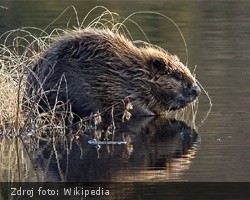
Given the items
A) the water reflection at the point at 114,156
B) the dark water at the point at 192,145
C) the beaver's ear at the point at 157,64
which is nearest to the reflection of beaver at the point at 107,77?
the beaver's ear at the point at 157,64

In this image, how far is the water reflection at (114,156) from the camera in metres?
9.00

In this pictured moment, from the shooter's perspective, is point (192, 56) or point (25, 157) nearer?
point (25, 157)

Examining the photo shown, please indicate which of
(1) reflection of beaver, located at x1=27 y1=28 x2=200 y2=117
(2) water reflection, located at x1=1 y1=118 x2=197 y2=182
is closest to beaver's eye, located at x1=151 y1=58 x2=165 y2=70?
(1) reflection of beaver, located at x1=27 y1=28 x2=200 y2=117

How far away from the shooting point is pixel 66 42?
1191 cm

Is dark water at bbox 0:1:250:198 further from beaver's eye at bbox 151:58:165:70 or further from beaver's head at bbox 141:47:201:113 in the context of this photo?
beaver's eye at bbox 151:58:165:70

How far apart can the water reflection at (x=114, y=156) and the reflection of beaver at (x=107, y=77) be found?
54 centimetres

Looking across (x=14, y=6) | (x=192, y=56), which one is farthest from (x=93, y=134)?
(x=14, y=6)

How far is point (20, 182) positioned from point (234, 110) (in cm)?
382

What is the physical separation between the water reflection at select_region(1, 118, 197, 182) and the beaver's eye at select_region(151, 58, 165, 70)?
0.96 metres

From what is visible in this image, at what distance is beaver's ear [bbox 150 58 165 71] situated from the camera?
40.2 ft

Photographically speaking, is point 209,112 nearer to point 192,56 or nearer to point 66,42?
point 66,42

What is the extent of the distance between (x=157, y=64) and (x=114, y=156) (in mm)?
2692

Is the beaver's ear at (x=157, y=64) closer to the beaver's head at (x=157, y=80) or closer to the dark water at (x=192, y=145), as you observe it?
the beaver's head at (x=157, y=80)

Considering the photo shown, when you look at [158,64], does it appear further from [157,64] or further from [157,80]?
[157,80]
